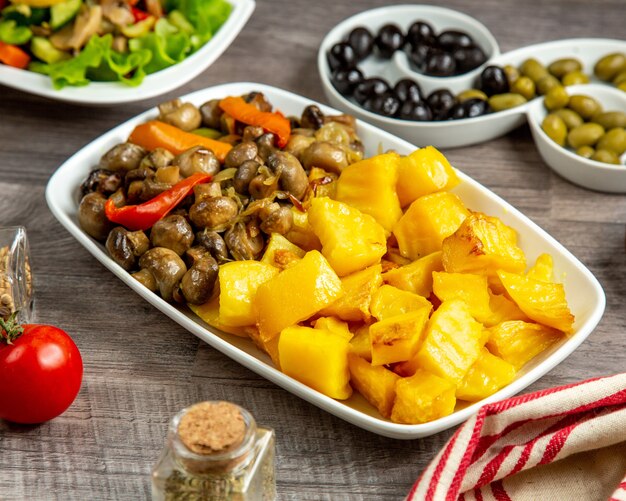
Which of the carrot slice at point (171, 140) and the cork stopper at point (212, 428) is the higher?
the cork stopper at point (212, 428)

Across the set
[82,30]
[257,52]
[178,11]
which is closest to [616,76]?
[257,52]

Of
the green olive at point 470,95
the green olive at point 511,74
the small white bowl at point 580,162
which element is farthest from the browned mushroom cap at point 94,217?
the green olive at point 511,74

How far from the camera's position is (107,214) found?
2.47 m

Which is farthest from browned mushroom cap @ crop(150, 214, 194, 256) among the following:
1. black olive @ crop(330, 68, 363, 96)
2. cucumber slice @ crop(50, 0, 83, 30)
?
cucumber slice @ crop(50, 0, 83, 30)

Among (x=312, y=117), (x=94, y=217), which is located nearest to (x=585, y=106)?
(x=312, y=117)

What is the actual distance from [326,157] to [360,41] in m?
1.04

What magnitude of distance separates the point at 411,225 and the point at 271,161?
0.44 metres

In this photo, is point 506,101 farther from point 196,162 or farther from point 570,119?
point 196,162

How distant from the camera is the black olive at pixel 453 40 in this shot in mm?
3457

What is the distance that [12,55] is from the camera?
318cm

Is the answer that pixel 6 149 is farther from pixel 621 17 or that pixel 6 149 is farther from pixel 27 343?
pixel 621 17

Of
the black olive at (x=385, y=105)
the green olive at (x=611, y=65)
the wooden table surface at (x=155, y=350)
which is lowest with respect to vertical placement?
the wooden table surface at (x=155, y=350)

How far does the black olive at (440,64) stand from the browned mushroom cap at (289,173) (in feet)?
3.61

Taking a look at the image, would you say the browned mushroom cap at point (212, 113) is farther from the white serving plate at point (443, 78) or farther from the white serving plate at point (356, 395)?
the white serving plate at point (443, 78)
